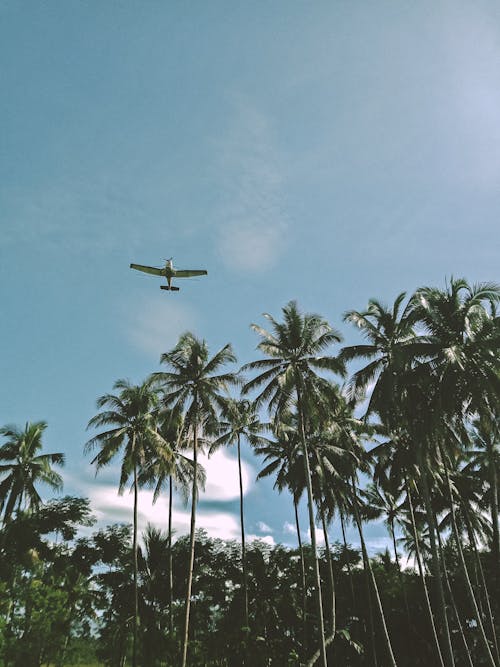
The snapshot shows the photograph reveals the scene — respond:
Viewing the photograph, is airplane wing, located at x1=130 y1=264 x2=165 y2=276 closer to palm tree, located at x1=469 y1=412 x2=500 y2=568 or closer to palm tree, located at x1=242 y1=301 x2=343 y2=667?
palm tree, located at x1=242 y1=301 x2=343 y2=667

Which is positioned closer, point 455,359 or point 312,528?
point 455,359

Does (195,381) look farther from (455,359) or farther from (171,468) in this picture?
(455,359)

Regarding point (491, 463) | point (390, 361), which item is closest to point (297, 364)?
point (390, 361)

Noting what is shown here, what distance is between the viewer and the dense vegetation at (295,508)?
2011cm

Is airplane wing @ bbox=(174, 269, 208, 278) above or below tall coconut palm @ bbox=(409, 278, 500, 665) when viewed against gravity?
above

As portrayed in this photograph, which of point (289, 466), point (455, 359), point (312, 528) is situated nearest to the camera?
point (455, 359)

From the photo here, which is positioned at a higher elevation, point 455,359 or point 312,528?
point 455,359

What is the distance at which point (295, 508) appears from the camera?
35.1m

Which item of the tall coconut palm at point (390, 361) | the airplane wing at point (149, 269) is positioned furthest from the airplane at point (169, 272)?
the tall coconut palm at point (390, 361)

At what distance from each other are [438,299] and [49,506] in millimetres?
29732

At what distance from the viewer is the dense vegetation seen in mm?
20109

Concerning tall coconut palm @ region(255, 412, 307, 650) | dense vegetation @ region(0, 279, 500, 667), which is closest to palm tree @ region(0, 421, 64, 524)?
dense vegetation @ region(0, 279, 500, 667)

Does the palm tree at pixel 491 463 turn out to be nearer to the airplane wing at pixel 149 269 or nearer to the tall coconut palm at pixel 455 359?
the tall coconut palm at pixel 455 359

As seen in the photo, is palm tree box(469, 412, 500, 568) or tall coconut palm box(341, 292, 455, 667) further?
palm tree box(469, 412, 500, 568)
